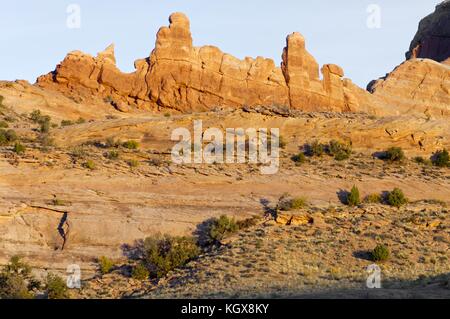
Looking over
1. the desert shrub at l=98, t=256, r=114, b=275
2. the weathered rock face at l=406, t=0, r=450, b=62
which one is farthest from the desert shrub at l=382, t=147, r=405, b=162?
the weathered rock face at l=406, t=0, r=450, b=62

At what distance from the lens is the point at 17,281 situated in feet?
83.7

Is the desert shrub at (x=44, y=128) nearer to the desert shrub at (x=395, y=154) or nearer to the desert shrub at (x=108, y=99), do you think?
the desert shrub at (x=108, y=99)

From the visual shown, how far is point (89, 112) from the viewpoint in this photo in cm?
5022

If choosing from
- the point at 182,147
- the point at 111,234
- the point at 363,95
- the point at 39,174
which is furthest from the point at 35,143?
the point at 363,95

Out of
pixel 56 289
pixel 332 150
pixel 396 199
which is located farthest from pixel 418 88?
pixel 56 289

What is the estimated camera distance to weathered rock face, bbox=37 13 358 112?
5212cm

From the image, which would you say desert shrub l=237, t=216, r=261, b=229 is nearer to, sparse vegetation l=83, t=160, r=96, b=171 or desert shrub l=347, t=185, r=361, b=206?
desert shrub l=347, t=185, r=361, b=206

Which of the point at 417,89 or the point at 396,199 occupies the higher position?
the point at 417,89

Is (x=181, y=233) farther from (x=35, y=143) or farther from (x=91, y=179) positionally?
(x=35, y=143)

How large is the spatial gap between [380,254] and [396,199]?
22.2 feet

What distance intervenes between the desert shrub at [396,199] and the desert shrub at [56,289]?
16.1 metres

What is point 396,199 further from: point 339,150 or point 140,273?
point 140,273

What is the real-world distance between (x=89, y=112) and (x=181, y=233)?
22.0 metres

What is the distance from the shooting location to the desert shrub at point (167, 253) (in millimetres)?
27711
